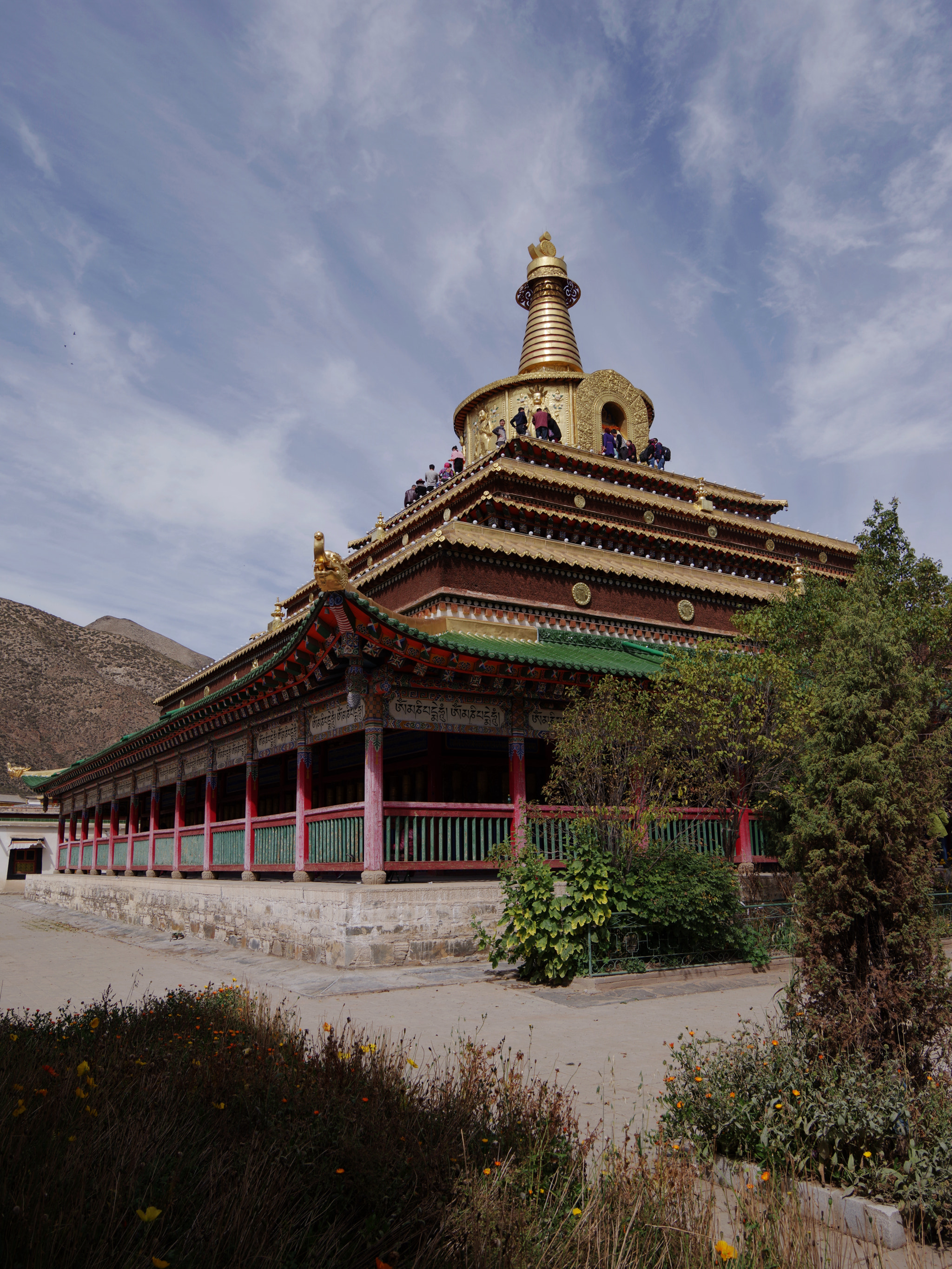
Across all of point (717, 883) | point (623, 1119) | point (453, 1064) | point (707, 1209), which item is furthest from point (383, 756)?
point (707, 1209)

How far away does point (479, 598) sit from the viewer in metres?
20.0

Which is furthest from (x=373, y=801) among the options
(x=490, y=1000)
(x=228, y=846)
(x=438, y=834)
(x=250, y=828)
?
(x=228, y=846)

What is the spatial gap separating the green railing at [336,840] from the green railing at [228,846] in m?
3.86

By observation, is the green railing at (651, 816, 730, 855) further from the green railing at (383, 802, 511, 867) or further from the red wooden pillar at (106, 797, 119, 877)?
the red wooden pillar at (106, 797, 119, 877)

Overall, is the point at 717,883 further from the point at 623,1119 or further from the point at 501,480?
the point at 501,480

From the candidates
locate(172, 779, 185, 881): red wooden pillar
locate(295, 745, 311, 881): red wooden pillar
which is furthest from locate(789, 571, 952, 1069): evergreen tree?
locate(172, 779, 185, 881): red wooden pillar

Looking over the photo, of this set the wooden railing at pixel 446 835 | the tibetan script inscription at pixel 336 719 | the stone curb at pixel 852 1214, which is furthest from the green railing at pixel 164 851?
the stone curb at pixel 852 1214

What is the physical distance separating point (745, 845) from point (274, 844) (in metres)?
9.30

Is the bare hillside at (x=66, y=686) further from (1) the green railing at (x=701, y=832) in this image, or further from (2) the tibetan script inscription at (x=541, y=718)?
(1) the green railing at (x=701, y=832)

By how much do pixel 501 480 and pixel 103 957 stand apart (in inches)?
541

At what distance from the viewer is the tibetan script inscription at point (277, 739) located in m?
19.0

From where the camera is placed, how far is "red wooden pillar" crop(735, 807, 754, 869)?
56.3 feet

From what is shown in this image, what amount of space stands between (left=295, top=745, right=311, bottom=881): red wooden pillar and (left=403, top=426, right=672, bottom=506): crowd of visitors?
10.8 metres

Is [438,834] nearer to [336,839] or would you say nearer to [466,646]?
[336,839]
